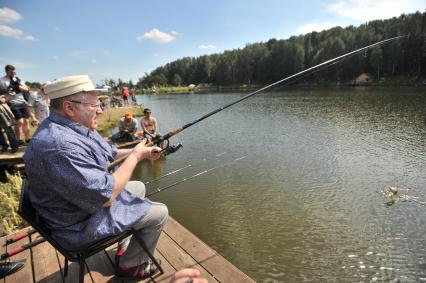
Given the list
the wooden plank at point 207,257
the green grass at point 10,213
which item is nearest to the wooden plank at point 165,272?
the wooden plank at point 207,257

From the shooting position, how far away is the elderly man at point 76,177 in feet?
7.20

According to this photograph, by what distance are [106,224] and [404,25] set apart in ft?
276

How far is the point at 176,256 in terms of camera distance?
3666 millimetres

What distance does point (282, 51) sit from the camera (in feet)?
330

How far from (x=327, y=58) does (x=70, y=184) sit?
8525cm

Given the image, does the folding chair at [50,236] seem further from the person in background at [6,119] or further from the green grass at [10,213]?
the person in background at [6,119]

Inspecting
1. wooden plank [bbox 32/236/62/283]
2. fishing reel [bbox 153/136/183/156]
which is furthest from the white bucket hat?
wooden plank [bbox 32/236/62/283]

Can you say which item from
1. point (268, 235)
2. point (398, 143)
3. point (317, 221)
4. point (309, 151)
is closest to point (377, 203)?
point (317, 221)

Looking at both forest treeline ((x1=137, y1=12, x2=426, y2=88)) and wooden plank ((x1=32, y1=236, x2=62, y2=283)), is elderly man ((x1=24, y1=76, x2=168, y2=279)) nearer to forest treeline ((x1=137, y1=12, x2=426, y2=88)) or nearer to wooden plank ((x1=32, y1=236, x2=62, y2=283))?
wooden plank ((x1=32, y1=236, x2=62, y2=283))

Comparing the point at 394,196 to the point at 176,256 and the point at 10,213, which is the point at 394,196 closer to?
the point at 176,256

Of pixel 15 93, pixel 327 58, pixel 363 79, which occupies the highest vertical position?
pixel 327 58

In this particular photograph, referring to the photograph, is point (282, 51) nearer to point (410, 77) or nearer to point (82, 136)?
point (410, 77)

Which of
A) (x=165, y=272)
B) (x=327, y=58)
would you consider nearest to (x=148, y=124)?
(x=165, y=272)

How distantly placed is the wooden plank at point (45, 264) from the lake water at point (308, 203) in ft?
11.0
